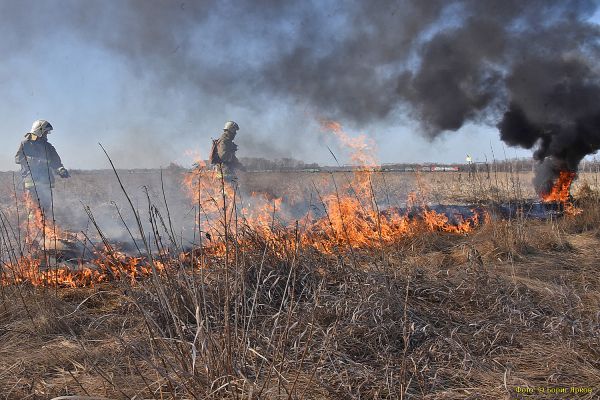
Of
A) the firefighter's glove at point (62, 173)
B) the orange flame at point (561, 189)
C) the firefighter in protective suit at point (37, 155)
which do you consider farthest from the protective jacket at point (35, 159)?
the orange flame at point (561, 189)

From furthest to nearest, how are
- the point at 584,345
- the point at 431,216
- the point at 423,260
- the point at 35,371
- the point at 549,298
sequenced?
the point at 431,216 → the point at 423,260 → the point at 549,298 → the point at 35,371 → the point at 584,345

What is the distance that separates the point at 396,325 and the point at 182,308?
1.38 metres

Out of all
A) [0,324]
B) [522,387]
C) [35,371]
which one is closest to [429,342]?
[522,387]

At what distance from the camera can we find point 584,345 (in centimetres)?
224

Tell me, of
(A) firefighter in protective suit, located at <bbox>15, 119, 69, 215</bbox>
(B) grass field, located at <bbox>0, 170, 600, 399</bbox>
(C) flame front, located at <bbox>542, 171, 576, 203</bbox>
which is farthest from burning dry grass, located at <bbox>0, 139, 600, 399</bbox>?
(C) flame front, located at <bbox>542, 171, 576, 203</bbox>

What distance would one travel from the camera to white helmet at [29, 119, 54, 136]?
25.5 feet

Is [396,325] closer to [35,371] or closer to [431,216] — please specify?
[35,371]

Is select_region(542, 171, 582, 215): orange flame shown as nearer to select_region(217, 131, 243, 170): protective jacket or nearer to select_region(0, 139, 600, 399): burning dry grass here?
select_region(0, 139, 600, 399): burning dry grass

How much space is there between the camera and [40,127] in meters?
7.78

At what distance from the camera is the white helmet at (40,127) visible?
776cm

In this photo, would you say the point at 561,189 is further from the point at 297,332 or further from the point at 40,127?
the point at 40,127

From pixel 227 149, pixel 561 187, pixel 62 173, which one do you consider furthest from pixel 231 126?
pixel 561 187

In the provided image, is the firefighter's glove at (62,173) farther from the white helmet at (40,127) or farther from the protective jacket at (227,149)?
the protective jacket at (227,149)

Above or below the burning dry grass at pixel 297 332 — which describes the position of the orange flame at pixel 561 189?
above
